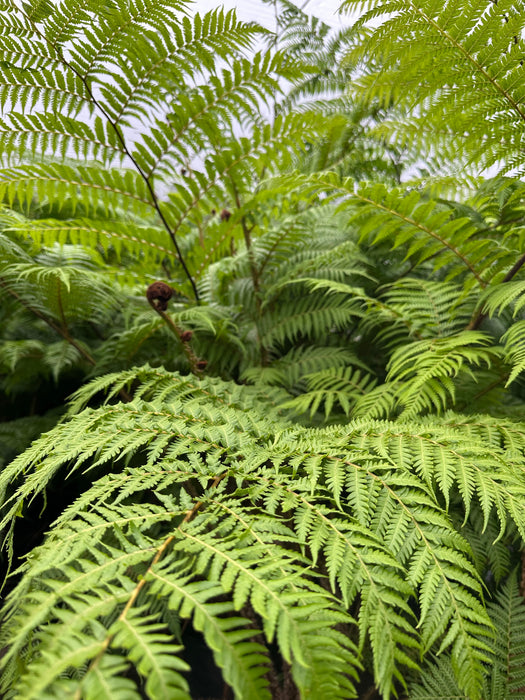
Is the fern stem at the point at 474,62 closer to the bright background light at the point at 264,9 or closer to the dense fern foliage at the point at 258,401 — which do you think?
the dense fern foliage at the point at 258,401

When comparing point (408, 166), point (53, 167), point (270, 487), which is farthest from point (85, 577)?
point (408, 166)

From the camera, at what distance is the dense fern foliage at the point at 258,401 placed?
0.44 m

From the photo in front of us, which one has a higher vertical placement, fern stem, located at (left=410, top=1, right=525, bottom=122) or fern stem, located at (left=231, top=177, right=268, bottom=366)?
fern stem, located at (left=410, top=1, right=525, bottom=122)

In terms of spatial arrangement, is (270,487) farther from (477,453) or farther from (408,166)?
(408,166)

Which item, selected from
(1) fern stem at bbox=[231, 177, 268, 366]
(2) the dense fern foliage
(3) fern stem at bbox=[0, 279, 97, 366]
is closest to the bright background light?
(2) the dense fern foliage

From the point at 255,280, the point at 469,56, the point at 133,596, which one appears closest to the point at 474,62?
the point at 469,56

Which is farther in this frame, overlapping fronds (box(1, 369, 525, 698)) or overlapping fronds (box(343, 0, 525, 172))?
overlapping fronds (box(343, 0, 525, 172))

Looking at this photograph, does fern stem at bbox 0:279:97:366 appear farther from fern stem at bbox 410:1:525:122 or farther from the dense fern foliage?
fern stem at bbox 410:1:525:122

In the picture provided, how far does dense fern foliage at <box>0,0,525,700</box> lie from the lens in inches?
17.2

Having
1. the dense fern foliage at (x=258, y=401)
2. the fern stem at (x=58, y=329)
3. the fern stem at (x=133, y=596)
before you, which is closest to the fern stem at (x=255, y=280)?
the dense fern foliage at (x=258, y=401)

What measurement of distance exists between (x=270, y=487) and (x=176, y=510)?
0.14m

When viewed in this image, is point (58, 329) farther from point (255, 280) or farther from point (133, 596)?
point (133, 596)

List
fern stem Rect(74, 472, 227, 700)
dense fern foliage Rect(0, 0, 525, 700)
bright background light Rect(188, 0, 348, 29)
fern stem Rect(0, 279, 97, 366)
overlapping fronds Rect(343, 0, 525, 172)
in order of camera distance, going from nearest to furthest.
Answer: fern stem Rect(74, 472, 227, 700) < dense fern foliage Rect(0, 0, 525, 700) < overlapping fronds Rect(343, 0, 525, 172) < fern stem Rect(0, 279, 97, 366) < bright background light Rect(188, 0, 348, 29)

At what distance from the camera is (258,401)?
41.6 inches
